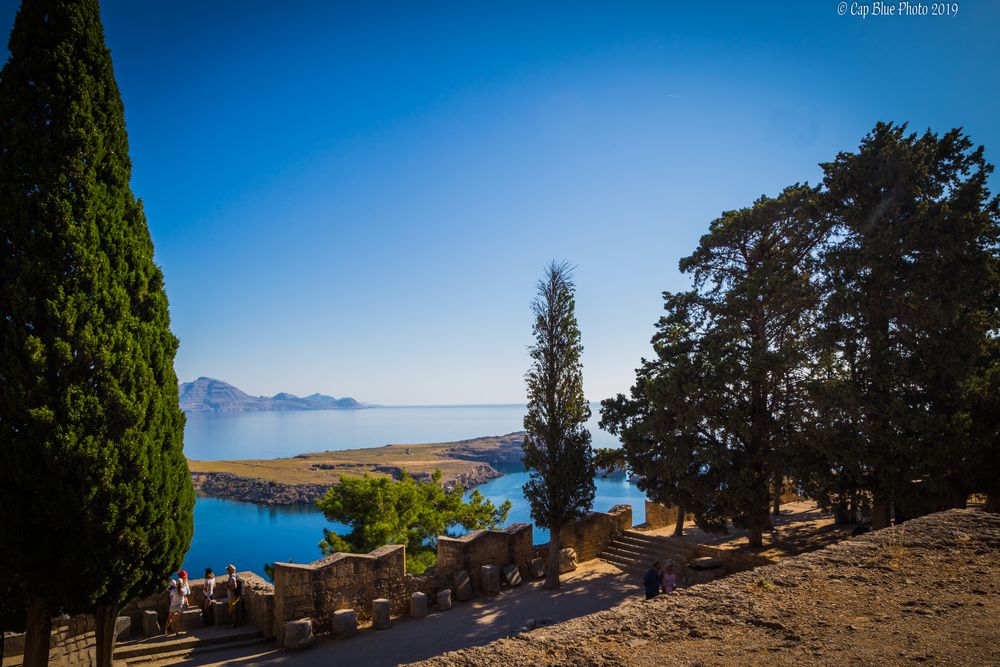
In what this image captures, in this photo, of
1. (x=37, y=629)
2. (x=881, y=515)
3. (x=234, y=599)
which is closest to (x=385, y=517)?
(x=234, y=599)

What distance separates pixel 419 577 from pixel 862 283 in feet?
48.6

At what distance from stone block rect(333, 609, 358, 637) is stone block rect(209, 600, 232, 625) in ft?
9.68

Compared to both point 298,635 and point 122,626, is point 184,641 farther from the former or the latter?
point 298,635

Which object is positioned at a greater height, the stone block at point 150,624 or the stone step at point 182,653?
the stone block at point 150,624

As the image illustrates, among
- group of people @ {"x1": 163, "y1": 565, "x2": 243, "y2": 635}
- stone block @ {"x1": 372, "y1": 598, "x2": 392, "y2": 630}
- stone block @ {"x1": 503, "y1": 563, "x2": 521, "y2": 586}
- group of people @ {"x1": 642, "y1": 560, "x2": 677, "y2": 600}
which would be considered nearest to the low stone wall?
stone block @ {"x1": 503, "y1": 563, "x2": 521, "y2": 586}

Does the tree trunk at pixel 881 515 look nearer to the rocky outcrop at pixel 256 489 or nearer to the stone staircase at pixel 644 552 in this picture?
the stone staircase at pixel 644 552

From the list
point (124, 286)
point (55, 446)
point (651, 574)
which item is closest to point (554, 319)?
point (651, 574)

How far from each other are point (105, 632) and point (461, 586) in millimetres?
8443

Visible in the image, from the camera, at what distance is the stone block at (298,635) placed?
36.0 feet

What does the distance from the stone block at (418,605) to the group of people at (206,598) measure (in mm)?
4103

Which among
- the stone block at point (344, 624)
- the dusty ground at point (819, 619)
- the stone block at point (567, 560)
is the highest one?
the dusty ground at point (819, 619)

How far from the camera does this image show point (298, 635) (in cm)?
1104

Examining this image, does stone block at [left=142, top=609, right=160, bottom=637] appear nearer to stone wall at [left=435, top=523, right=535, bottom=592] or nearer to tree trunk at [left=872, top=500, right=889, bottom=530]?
stone wall at [left=435, top=523, right=535, bottom=592]

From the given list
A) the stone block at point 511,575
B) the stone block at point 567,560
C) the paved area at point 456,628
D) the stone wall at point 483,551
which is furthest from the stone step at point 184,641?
the stone block at point 567,560
